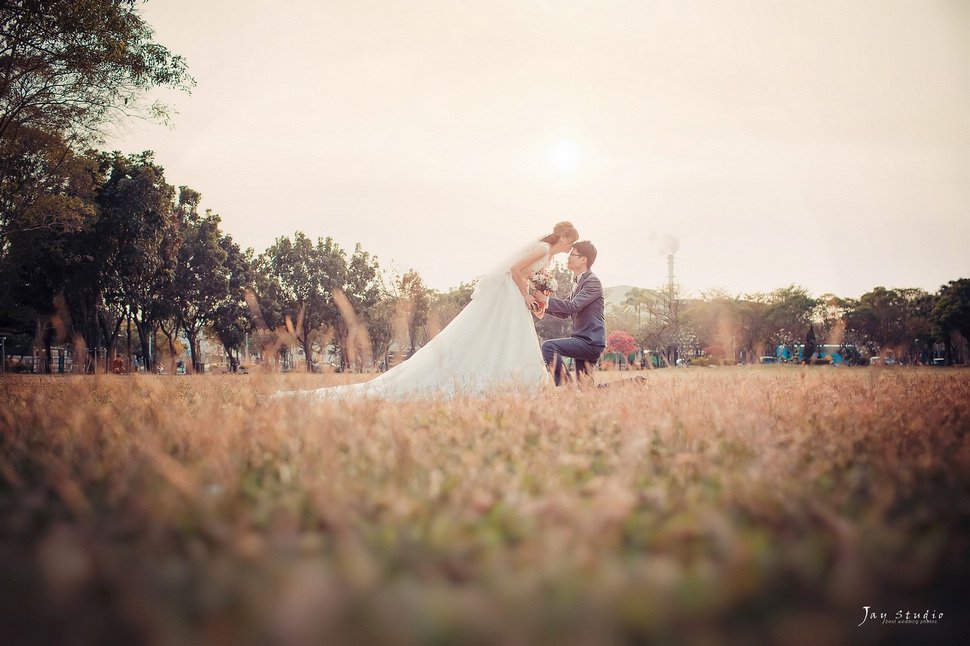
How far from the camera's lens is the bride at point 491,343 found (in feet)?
29.7

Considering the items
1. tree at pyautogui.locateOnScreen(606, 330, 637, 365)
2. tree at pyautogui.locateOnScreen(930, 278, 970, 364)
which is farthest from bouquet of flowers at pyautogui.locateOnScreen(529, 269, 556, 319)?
tree at pyautogui.locateOnScreen(930, 278, 970, 364)

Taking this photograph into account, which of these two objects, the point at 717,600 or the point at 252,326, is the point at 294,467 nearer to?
the point at 717,600


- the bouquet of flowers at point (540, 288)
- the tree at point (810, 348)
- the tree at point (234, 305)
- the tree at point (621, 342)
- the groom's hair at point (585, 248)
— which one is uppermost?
the tree at point (234, 305)

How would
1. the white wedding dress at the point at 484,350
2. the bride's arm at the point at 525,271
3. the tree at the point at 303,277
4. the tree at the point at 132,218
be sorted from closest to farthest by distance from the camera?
the white wedding dress at the point at 484,350
the bride's arm at the point at 525,271
the tree at the point at 132,218
the tree at the point at 303,277

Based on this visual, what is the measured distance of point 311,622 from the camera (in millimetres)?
1236

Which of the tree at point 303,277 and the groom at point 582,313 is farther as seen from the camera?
the tree at point 303,277

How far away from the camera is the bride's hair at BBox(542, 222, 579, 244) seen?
11.3 meters

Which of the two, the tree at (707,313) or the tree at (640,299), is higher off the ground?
the tree at (640,299)

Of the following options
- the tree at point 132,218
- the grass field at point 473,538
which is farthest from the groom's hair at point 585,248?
the tree at point 132,218

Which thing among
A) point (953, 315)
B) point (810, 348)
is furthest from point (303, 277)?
point (953, 315)

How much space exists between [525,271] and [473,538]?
9001 millimetres

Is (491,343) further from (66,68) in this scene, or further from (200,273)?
(200,273)

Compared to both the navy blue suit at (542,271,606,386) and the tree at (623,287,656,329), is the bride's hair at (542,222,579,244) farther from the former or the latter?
the tree at (623,287,656,329)

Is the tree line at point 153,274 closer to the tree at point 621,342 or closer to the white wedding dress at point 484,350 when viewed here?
the white wedding dress at point 484,350
